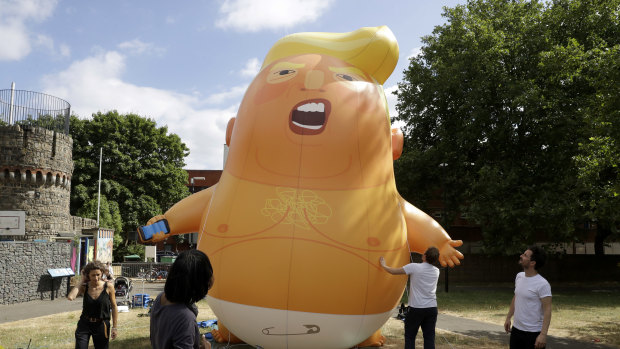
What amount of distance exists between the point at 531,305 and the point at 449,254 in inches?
77.9

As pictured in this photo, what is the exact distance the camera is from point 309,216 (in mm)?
5930

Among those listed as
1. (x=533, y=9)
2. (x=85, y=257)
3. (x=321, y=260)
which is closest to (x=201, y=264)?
(x=321, y=260)

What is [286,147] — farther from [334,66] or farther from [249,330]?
[249,330]

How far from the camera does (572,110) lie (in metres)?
18.6

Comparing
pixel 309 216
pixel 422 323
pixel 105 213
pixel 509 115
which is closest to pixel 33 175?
pixel 105 213

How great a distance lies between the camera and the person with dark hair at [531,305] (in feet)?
15.5

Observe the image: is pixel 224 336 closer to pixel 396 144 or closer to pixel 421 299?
pixel 421 299

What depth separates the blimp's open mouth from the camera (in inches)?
250

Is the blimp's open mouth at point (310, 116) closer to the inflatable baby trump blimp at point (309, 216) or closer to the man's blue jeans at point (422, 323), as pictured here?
the inflatable baby trump blimp at point (309, 216)

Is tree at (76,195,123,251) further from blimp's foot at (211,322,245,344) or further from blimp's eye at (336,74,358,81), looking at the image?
blimp's eye at (336,74,358,81)

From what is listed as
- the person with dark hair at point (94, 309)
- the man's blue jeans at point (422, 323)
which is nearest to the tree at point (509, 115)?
the man's blue jeans at point (422, 323)

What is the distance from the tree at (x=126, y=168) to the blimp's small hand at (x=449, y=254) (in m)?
29.6

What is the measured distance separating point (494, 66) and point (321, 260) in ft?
56.3

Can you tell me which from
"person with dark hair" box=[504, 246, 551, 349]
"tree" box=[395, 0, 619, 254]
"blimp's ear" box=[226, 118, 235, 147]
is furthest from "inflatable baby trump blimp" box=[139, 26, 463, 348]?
"tree" box=[395, 0, 619, 254]
